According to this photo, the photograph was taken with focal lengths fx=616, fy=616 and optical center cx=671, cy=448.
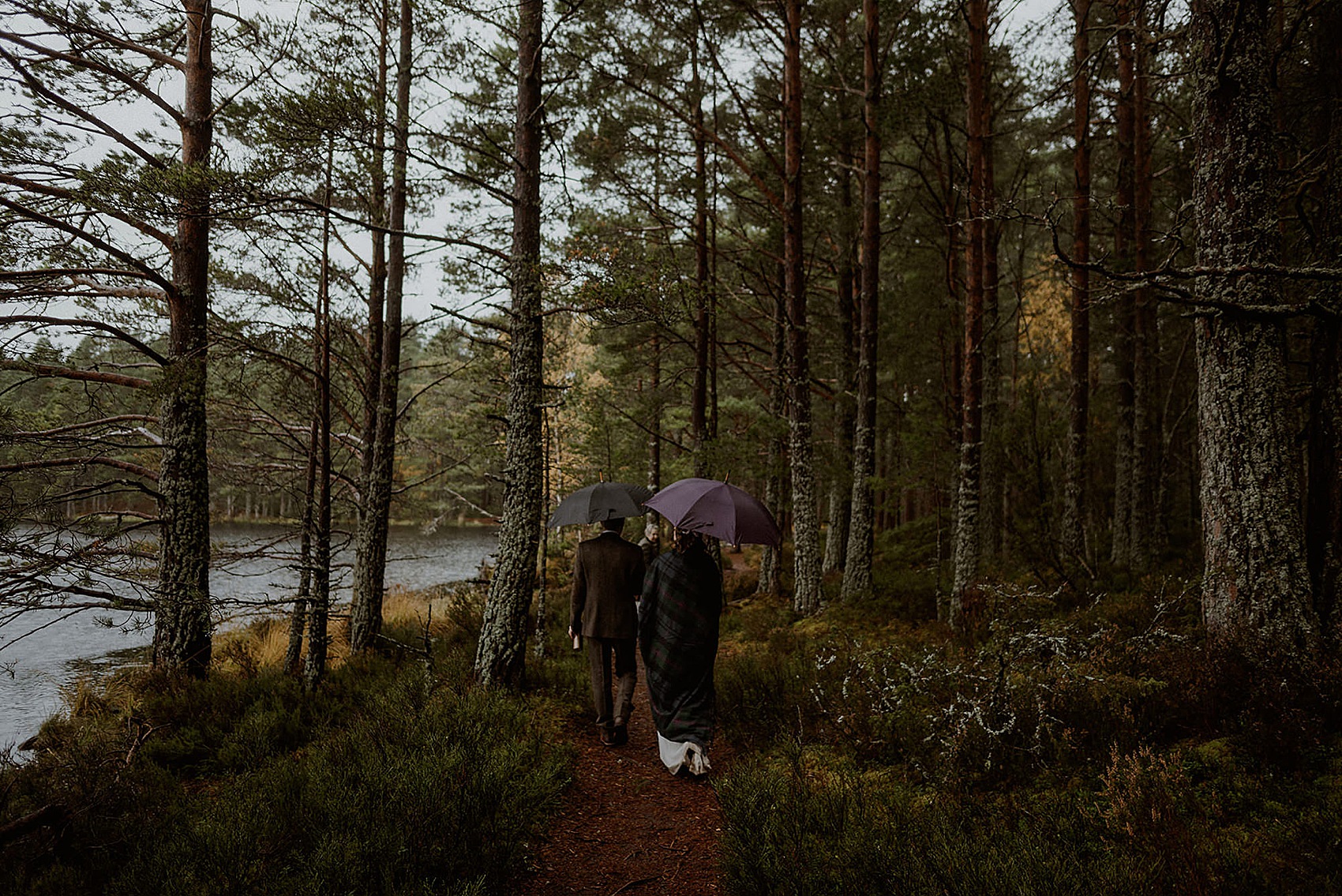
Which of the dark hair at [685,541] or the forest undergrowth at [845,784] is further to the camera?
the dark hair at [685,541]

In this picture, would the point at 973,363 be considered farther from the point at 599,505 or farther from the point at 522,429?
the point at 522,429

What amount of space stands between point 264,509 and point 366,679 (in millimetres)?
52084

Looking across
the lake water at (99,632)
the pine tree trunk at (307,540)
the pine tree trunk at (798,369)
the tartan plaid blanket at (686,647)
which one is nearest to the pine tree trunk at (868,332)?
the pine tree trunk at (798,369)

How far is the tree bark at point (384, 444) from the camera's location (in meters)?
9.73

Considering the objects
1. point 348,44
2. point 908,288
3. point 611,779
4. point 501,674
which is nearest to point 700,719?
point 611,779

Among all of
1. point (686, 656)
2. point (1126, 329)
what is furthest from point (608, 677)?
point (1126, 329)

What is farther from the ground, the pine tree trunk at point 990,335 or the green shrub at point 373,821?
the pine tree trunk at point 990,335

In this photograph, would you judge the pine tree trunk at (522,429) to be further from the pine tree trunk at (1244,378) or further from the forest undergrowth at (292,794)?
the pine tree trunk at (1244,378)

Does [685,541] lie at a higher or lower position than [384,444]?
lower

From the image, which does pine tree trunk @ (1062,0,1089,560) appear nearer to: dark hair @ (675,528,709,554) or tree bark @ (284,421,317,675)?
dark hair @ (675,528,709,554)

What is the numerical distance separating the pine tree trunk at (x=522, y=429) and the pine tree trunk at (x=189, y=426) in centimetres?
368

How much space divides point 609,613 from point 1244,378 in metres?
5.51

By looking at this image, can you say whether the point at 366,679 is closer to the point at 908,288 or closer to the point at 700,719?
the point at 700,719

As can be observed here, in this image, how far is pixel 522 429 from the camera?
6.57m
